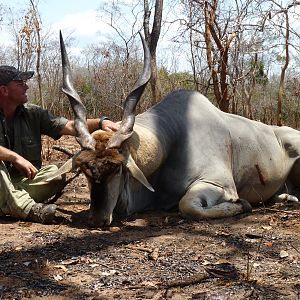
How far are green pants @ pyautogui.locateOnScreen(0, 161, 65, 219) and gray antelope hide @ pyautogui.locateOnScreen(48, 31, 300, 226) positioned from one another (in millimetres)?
345

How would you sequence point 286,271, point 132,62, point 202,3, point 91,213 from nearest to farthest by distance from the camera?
point 286,271 < point 91,213 < point 202,3 < point 132,62

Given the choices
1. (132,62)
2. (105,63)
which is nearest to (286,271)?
(132,62)

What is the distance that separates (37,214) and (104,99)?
13.3 metres

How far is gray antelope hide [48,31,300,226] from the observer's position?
4.17 meters

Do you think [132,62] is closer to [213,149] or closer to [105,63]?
[105,63]

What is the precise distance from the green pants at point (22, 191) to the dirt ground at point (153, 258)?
106 millimetres

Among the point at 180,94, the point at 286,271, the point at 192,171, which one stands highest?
the point at 180,94

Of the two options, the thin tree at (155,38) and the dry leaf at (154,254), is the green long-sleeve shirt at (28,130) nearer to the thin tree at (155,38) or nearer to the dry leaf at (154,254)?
the dry leaf at (154,254)

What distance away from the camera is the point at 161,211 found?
4984 mm

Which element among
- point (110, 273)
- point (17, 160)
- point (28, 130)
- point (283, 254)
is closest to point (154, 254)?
point (110, 273)

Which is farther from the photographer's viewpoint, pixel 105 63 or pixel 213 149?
pixel 105 63

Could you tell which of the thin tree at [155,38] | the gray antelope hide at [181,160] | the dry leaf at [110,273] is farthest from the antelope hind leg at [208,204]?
the thin tree at [155,38]

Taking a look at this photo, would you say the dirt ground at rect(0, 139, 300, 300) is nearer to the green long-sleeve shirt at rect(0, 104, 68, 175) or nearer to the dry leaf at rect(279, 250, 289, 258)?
the dry leaf at rect(279, 250, 289, 258)

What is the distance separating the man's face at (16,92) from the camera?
4.68 metres
